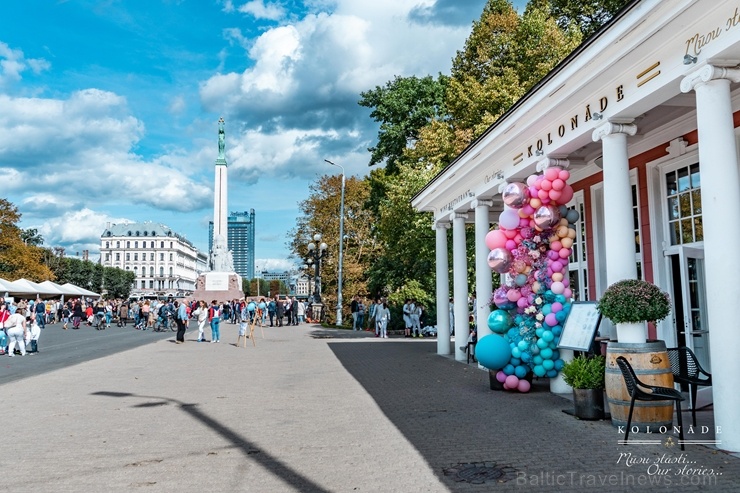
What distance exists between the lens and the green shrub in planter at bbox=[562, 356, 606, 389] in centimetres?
764

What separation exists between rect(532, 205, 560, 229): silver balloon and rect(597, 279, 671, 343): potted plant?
243cm

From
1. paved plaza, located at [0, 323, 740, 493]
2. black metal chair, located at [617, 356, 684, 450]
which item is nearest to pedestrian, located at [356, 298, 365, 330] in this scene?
paved plaza, located at [0, 323, 740, 493]

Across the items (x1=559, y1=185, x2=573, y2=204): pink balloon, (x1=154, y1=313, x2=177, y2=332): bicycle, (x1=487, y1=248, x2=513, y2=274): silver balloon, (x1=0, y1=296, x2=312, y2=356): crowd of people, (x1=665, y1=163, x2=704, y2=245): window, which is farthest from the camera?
(x1=154, y1=313, x2=177, y2=332): bicycle

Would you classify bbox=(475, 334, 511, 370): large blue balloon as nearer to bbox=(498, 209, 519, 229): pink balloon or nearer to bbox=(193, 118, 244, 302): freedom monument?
bbox=(498, 209, 519, 229): pink balloon

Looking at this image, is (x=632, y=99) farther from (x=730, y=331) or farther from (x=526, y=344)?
(x=526, y=344)

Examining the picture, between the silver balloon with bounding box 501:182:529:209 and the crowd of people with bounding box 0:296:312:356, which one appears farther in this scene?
the crowd of people with bounding box 0:296:312:356

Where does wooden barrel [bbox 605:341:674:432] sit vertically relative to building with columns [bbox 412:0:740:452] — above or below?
below

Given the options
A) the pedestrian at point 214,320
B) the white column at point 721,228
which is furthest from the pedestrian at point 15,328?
the white column at point 721,228

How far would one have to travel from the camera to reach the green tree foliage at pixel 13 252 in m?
49.8

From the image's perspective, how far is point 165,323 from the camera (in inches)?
1412

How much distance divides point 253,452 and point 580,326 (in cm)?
521

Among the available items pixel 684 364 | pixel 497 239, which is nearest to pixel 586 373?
pixel 684 364

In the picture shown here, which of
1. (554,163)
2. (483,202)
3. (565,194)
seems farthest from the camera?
(483,202)

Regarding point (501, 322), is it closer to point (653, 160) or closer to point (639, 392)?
point (653, 160)
